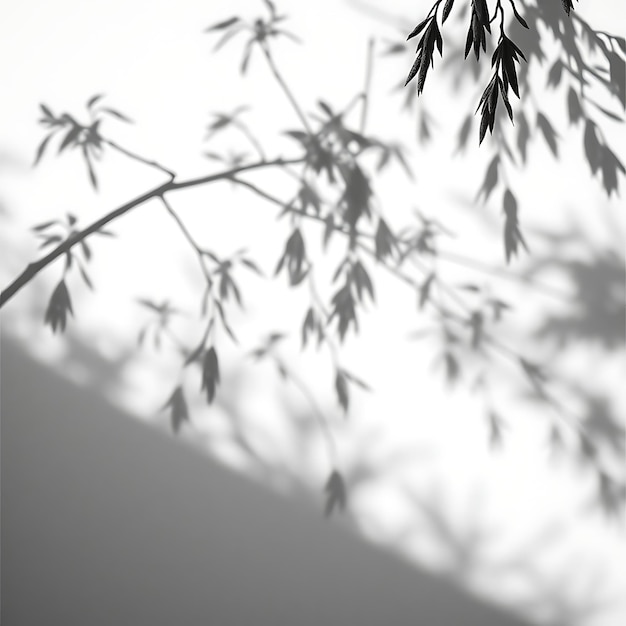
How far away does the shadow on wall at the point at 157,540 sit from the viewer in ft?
4.87

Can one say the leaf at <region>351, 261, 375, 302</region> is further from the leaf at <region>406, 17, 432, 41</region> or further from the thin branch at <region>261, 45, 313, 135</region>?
the leaf at <region>406, 17, 432, 41</region>

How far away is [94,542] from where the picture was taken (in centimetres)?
152

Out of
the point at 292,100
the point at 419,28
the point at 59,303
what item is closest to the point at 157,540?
the point at 59,303

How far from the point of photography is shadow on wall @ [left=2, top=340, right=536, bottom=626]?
1.49 m

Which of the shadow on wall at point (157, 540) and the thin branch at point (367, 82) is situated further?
the shadow on wall at point (157, 540)

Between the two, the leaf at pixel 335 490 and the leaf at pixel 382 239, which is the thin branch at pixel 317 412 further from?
the leaf at pixel 382 239

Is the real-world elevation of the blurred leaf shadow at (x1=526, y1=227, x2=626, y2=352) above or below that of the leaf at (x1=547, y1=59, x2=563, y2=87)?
below

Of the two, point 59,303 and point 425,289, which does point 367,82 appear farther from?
point 59,303

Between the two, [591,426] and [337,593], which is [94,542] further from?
[591,426]

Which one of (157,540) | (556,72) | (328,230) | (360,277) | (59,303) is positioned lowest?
(157,540)

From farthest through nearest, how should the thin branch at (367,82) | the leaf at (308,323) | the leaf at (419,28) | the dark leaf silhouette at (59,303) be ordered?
the thin branch at (367,82) < the leaf at (308,323) < the dark leaf silhouette at (59,303) < the leaf at (419,28)

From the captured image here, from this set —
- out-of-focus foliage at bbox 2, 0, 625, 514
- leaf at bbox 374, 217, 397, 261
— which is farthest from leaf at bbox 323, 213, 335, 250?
leaf at bbox 374, 217, 397, 261

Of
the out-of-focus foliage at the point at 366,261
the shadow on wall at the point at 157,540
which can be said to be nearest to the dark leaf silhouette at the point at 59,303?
the out-of-focus foliage at the point at 366,261

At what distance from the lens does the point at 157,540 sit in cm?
151
